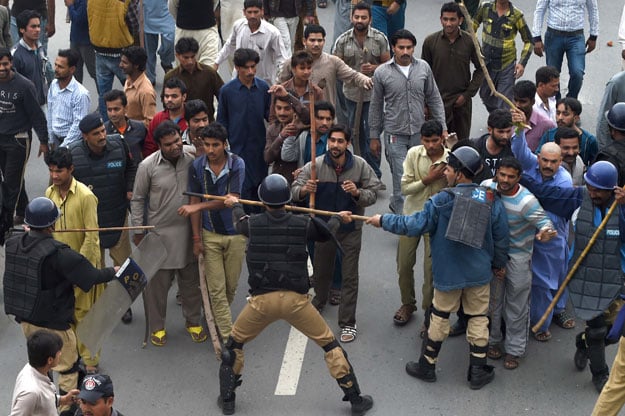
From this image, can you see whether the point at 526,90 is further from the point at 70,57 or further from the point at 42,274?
the point at 42,274

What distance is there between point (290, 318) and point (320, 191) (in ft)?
4.42

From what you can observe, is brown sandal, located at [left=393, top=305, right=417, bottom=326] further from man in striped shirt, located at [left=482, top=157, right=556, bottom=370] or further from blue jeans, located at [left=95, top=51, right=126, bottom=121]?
blue jeans, located at [left=95, top=51, right=126, bottom=121]

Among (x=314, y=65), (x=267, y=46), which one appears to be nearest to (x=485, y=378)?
(x=314, y=65)

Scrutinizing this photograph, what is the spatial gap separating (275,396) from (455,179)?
2.08 metres

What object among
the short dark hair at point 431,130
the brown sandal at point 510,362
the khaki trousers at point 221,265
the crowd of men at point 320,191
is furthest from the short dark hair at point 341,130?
the brown sandal at point 510,362

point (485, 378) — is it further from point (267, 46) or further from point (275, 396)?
point (267, 46)

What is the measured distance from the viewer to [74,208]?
824cm

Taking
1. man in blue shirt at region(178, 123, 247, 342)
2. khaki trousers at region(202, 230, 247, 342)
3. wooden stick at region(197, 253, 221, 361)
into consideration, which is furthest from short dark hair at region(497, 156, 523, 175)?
wooden stick at region(197, 253, 221, 361)

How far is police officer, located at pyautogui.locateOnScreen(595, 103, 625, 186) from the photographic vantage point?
8352mm

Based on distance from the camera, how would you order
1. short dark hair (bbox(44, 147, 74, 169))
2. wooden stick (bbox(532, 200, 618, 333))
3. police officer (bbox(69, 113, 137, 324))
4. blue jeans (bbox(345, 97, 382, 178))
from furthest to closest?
blue jeans (bbox(345, 97, 382, 178)) < police officer (bbox(69, 113, 137, 324)) < short dark hair (bbox(44, 147, 74, 169)) < wooden stick (bbox(532, 200, 618, 333))

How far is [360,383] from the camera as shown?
8.27 meters

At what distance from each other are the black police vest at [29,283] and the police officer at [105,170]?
4.48 feet

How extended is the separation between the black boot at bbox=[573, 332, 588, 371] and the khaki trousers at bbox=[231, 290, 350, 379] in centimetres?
184

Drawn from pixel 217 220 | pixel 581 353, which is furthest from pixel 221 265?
Result: pixel 581 353
